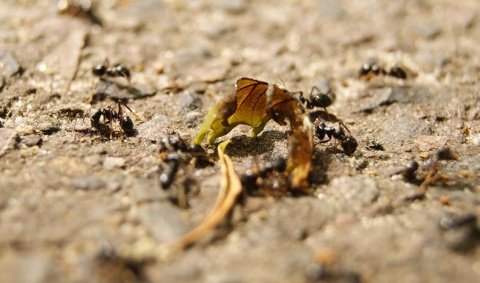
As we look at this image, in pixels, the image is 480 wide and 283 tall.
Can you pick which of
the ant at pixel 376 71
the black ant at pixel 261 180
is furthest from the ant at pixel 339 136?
the ant at pixel 376 71

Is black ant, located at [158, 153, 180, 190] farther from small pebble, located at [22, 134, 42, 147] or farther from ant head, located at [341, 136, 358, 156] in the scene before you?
ant head, located at [341, 136, 358, 156]

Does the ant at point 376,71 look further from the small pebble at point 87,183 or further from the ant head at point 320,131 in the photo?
the small pebble at point 87,183

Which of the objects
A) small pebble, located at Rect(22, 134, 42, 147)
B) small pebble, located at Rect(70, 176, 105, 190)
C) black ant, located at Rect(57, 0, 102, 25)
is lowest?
small pebble, located at Rect(70, 176, 105, 190)

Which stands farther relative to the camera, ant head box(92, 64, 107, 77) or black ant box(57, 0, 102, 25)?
black ant box(57, 0, 102, 25)

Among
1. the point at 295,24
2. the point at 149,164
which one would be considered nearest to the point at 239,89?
the point at 149,164

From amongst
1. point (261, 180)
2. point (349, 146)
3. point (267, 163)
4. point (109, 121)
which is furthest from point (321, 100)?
point (109, 121)

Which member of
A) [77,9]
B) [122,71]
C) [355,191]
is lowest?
[355,191]

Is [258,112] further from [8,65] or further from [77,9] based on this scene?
[77,9]

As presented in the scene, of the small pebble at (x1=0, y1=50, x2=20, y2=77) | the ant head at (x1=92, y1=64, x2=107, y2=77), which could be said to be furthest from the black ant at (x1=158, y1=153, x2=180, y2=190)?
the small pebble at (x1=0, y1=50, x2=20, y2=77)
